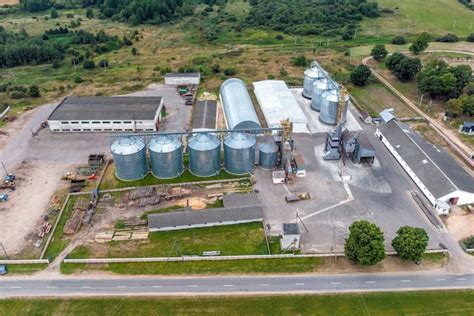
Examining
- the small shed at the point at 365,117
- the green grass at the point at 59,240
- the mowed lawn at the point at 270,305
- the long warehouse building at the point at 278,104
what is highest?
the long warehouse building at the point at 278,104

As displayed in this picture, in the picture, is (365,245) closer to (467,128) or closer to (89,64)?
(467,128)

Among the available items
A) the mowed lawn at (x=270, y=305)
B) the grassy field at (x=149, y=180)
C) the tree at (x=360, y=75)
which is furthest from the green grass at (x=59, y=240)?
the tree at (x=360, y=75)

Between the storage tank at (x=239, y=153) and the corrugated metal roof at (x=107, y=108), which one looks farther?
the corrugated metal roof at (x=107, y=108)

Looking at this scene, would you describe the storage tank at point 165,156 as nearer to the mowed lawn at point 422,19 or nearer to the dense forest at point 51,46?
the dense forest at point 51,46

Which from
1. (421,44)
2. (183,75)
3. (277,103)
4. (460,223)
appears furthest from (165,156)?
(421,44)

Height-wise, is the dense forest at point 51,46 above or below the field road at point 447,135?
above

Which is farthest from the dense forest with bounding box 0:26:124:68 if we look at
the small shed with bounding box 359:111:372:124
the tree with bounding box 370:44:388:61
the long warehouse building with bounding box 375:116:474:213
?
the long warehouse building with bounding box 375:116:474:213
